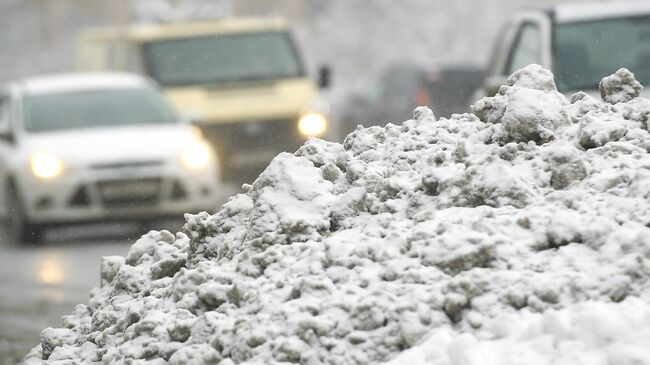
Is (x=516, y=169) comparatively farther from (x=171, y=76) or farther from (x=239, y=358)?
(x=171, y=76)

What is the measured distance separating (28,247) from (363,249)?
398 inches

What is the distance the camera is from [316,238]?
480 centimetres

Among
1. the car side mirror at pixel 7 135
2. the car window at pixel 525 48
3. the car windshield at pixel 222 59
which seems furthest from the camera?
the car windshield at pixel 222 59

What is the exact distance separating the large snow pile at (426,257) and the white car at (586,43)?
6.29 metres

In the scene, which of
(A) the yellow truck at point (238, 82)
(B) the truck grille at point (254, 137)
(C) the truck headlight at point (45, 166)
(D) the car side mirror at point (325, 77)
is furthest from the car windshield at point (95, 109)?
(D) the car side mirror at point (325, 77)

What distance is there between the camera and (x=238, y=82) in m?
18.1

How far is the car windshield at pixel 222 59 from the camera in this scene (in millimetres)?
18234

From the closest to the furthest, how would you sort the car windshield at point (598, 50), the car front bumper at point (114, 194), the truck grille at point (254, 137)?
the car windshield at point (598, 50) → the car front bumper at point (114, 194) → the truck grille at point (254, 137)

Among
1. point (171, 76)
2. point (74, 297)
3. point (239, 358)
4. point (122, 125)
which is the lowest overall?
point (239, 358)

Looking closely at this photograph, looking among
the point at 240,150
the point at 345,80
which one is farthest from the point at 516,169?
the point at 345,80

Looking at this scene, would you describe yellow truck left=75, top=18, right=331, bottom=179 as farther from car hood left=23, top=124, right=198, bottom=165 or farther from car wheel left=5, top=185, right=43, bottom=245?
car wheel left=5, top=185, right=43, bottom=245

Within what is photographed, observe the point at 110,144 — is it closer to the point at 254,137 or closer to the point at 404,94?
the point at 254,137

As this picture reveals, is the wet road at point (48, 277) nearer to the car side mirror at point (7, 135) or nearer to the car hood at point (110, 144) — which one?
the car hood at point (110, 144)

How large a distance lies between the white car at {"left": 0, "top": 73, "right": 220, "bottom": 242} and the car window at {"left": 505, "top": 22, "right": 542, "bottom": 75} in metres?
3.03
